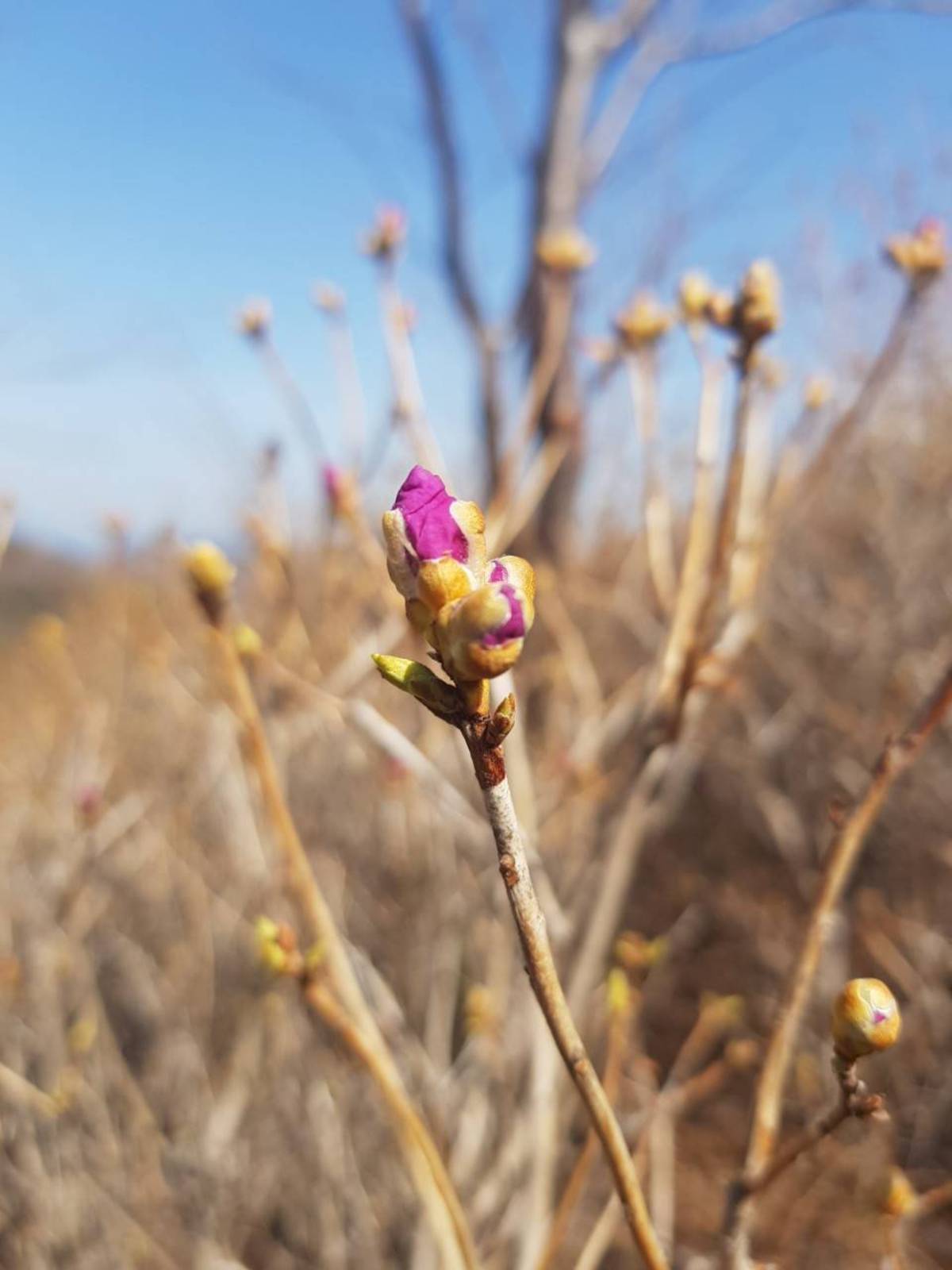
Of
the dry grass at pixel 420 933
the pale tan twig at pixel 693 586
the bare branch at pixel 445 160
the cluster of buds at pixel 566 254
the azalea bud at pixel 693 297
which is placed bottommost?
the dry grass at pixel 420 933

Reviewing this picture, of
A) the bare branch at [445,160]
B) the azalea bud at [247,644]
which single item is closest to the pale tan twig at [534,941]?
the azalea bud at [247,644]

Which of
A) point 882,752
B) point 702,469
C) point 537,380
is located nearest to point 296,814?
point 537,380

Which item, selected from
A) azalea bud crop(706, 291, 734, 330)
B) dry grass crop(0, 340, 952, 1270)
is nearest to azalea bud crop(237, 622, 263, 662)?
dry grass crop(0, 340, 952, 1270)

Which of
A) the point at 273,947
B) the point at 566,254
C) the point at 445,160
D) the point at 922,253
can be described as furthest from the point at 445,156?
the point at 273,947

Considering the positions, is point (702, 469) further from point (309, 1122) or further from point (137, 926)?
point (137, 926)

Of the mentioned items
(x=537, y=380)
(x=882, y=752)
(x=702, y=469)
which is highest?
(x=537, y=380)

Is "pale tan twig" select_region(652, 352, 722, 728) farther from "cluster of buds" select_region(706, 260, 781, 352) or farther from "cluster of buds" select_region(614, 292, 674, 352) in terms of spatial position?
"cluster of buds" select_region(706, 260, 781, 352)

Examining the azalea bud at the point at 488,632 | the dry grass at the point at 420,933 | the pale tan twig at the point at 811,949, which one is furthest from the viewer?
the dry grass at the point at 420,933

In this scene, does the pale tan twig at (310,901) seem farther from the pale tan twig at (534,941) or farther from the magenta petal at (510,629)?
the magenta petal at (510,629)
